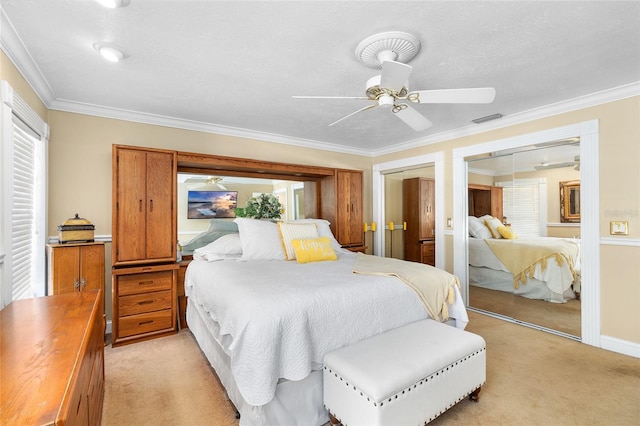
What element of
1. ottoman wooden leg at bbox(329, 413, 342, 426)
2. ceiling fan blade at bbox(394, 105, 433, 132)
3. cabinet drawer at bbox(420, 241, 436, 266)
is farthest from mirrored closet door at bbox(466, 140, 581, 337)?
ottoman wooden leg at bbox(329, 413, 342, 426)

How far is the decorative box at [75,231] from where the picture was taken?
270 cm

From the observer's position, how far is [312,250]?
10.3ft

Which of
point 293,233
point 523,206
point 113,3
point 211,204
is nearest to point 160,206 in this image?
point 211,204

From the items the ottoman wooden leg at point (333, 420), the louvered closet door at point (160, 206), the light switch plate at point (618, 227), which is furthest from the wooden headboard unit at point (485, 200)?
the louvered closet door at point (160, 206)

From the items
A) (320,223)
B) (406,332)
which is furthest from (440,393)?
(320,223)

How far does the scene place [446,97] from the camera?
205 cm

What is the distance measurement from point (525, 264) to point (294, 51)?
3.50m

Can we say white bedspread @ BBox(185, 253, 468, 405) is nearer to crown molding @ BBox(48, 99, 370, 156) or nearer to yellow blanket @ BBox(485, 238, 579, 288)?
yellow blanket @ BBox(485, 238, 579, 288)

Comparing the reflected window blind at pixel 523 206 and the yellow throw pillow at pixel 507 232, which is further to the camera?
the yellow throw pillow at pixel 507 232

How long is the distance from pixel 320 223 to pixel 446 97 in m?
2.25

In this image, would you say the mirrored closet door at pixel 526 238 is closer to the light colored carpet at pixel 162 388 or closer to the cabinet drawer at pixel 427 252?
the cabinet drawer at pixel 427 252

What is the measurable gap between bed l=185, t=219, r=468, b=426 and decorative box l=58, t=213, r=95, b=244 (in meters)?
1.13

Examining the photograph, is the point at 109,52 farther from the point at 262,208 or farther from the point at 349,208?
the point at 349,208

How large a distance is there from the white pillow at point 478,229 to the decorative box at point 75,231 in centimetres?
435
